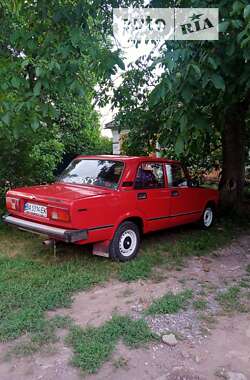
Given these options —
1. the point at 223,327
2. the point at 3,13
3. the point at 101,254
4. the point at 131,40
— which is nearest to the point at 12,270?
the point at 101,254

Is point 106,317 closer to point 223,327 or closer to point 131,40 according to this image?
point 223,327

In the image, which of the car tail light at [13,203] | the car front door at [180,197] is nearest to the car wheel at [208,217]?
the car front door at [180,197]

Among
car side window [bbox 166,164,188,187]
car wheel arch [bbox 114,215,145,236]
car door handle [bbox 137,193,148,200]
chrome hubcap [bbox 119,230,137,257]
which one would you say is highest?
car side window [bbox 166,164,188,187]

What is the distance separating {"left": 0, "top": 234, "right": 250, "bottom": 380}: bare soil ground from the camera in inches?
115

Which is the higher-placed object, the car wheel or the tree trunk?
the tree trunk

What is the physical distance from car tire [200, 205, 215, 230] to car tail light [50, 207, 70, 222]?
365cm

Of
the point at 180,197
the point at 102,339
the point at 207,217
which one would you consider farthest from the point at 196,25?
the point at 207,217

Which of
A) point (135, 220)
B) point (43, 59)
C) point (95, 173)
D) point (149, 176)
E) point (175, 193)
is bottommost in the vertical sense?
point (135, 220)

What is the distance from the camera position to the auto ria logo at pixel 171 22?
3.51 meters

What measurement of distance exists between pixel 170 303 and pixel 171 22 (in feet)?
11.0

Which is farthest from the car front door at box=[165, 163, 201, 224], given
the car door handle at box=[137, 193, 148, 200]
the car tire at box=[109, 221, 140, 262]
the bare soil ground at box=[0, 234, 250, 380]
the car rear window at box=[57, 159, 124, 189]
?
the bare soil ground at box=[0, 234, 250, 380]

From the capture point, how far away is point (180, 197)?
6688 mm

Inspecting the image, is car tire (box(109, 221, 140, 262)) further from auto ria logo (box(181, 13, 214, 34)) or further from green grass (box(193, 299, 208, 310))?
auto ria logo (box(181, 13, 214, 34))

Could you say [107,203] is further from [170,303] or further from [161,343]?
[161,343]
